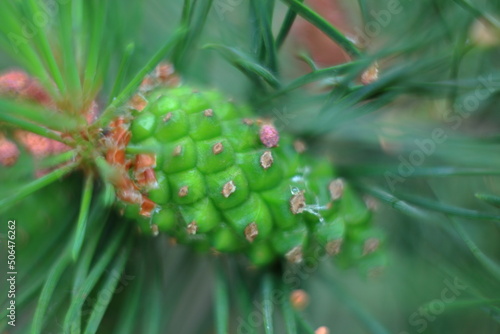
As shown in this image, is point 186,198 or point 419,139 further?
point 419,139

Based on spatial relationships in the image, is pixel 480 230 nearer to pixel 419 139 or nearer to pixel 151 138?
pixel 419 139

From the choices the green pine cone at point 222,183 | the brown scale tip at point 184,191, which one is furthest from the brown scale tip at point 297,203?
the brown scale tip at point 184,191

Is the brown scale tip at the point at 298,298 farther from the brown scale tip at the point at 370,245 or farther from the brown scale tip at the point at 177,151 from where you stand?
the brown scale tip at the point at 177,151

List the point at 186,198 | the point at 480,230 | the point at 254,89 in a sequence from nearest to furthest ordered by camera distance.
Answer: the point at 186,198 → the point at 254,89 → the point at 480,230

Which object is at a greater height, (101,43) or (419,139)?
(101,43)

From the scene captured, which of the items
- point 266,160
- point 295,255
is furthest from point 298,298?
point 266,160

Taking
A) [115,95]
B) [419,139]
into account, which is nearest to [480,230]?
[419,139]
